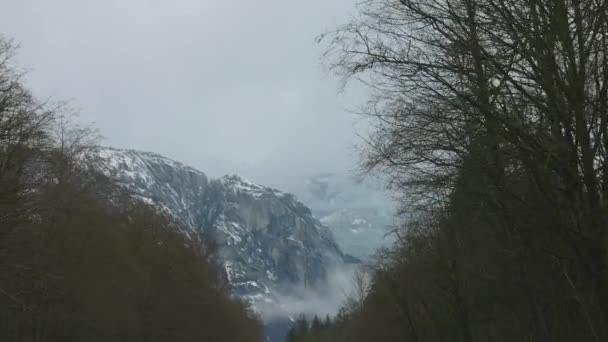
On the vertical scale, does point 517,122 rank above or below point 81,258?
below

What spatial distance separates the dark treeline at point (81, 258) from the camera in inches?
739

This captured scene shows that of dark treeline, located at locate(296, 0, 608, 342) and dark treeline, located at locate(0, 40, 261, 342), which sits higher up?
dark treeline, located at locate(0, 40, 261, 342)

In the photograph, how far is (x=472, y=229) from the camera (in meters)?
12.7

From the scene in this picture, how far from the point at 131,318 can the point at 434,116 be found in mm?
36890

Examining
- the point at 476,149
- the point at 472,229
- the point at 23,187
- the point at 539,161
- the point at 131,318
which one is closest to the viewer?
the point at 539,161

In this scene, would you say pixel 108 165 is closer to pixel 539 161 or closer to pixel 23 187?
pixel 23 187

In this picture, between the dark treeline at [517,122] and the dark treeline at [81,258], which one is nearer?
the dark treeline at [517,122]

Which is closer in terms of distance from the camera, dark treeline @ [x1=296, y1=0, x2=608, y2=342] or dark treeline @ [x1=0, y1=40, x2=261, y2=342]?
dark treeline @ [x1=296, y1=0, x2=608, y2=342]

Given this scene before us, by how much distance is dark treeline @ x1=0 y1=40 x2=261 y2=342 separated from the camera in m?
18.8

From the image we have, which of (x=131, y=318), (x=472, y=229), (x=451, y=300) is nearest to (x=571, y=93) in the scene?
(x=472, y=229)

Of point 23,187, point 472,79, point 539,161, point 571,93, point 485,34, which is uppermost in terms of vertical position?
point 23,187

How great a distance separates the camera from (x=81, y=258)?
32.0 m

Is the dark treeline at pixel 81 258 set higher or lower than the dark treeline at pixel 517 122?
higher

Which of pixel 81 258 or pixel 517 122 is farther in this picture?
pixel 81 258
